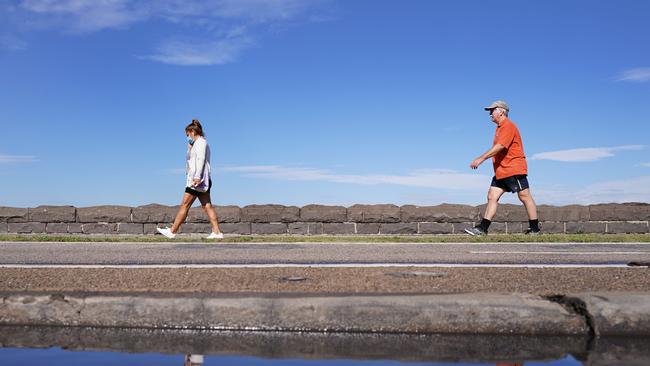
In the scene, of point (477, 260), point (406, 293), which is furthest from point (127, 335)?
point (477, 260)

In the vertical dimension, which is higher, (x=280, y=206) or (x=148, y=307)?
(x=280, y=206)

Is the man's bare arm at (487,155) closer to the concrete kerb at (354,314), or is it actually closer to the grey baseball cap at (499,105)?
the grey baseball cap at (499,105)

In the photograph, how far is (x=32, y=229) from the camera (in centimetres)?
1345

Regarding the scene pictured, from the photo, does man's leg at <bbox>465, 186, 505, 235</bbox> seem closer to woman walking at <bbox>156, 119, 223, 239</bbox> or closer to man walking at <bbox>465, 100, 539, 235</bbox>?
man walking at <bbox>465, 100, 539, 235</bbox>

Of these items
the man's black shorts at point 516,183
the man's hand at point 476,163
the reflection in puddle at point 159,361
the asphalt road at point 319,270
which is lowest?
the reflection in puddle at point 159,361

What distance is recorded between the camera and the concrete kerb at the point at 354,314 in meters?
3.54

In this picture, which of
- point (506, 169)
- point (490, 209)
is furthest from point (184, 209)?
point (506, 169)

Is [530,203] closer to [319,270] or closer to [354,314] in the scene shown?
[319,270]

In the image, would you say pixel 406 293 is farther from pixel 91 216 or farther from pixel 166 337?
pixel 91 216

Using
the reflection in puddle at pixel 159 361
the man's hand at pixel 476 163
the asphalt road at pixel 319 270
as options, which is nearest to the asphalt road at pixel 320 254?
the asphalt road at pixel 319 270

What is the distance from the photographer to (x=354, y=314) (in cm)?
354

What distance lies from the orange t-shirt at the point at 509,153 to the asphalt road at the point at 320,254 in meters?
1.52

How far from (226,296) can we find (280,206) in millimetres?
9192

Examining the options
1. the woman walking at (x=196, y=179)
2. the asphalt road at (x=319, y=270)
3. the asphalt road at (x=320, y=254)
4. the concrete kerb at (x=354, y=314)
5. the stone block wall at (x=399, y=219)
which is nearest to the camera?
the concrete kerb at (x=354, y=314)
